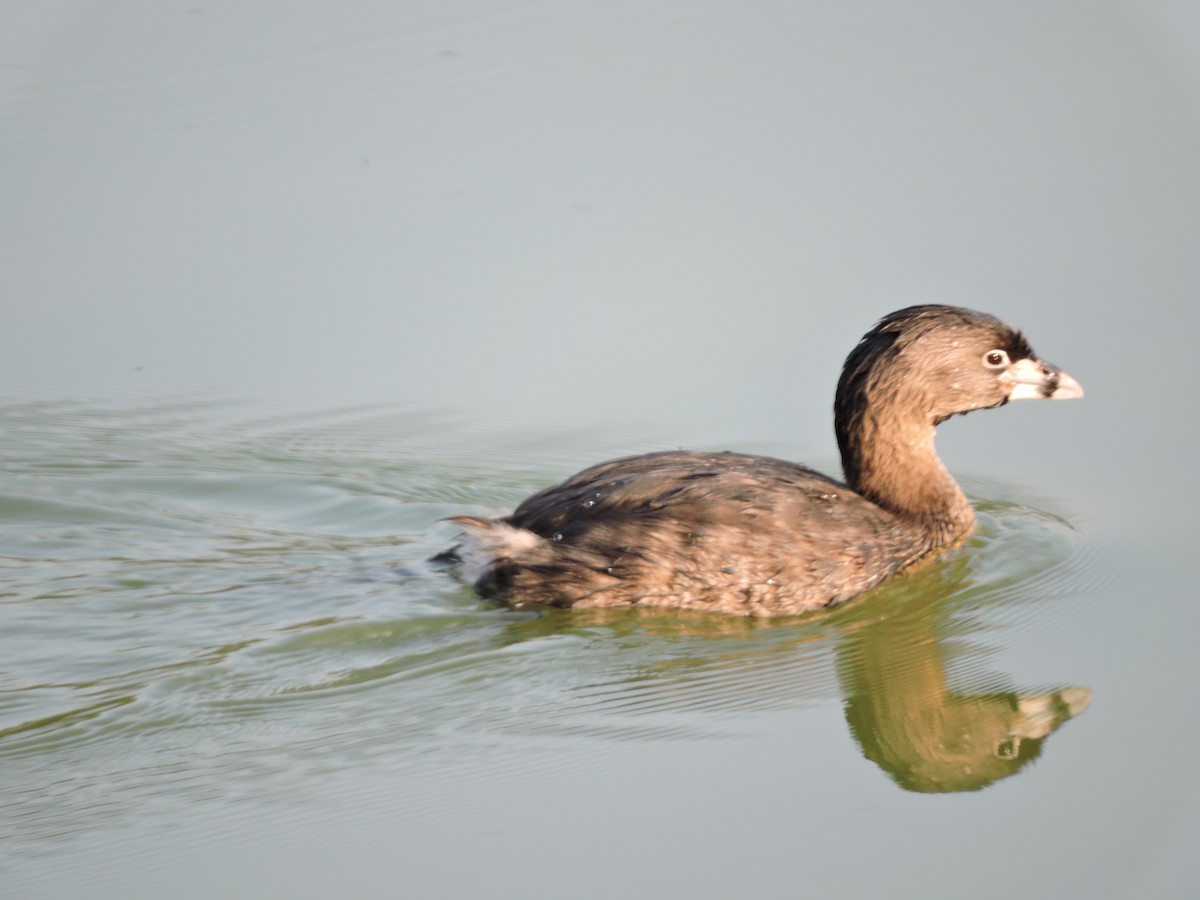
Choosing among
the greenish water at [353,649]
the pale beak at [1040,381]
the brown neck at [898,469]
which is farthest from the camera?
the pale beak at [1040,381]

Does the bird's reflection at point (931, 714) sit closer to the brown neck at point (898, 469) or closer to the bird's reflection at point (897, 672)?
the bird's reflection at point (897, 672)

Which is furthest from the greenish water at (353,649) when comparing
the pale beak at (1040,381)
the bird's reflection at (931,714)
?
the pale beak at (1040,381)

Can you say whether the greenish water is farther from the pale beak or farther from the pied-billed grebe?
the pale beak

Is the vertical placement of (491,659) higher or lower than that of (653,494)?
lower

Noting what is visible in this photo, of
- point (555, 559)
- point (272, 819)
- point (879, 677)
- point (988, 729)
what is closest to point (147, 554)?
point (555, 559)

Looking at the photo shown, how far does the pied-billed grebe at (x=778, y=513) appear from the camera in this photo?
6820 millimetres

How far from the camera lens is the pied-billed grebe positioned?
682cm

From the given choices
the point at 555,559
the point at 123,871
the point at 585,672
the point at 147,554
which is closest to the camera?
the point at 123,871

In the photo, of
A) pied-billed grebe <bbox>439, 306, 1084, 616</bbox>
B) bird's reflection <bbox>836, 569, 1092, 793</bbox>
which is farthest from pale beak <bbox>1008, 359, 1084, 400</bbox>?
bird's reflection <bbox>836, 569, 1092, 793</bbox>

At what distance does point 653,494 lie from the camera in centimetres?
689

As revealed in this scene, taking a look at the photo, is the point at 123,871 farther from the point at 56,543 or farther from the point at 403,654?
the point at 56,543

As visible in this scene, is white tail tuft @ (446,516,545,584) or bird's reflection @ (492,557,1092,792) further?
white tail tuft @ (446,516,545,584)

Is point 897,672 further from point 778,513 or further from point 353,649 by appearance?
point 353,649

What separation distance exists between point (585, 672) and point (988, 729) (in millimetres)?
1573
